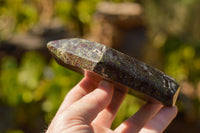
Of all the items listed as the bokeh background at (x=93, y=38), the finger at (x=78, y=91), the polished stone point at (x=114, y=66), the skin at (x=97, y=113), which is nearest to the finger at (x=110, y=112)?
the skin at (x=97, y=113)

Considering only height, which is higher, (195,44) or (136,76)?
(136,76)

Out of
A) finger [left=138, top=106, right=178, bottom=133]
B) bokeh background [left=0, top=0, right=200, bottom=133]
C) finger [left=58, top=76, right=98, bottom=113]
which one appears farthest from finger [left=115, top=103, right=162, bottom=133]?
bokeh background [left=0, top=0, right=200, bottom=133]

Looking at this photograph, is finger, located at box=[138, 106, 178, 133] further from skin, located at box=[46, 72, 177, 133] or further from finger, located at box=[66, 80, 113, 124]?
finger, located at box=[66, 80, 113, 124]

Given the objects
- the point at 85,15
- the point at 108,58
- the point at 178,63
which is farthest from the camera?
the point at 85,15

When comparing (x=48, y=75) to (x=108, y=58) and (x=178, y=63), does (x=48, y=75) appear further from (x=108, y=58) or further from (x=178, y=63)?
(x=108, y=58)

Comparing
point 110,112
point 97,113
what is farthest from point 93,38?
point 97,113

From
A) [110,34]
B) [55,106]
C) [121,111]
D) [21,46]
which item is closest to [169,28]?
[110,34]

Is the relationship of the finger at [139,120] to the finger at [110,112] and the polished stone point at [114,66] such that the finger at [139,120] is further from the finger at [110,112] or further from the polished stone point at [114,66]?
the polished stone point at [114,66]

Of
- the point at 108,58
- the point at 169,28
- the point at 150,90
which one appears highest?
the point at 108,58

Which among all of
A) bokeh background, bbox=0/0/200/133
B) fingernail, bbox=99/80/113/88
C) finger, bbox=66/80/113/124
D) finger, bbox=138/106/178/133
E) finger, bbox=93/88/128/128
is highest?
fingernail, bbox=99/80/113/88
